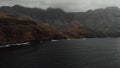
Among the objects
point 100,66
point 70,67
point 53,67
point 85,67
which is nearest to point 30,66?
point 53,67

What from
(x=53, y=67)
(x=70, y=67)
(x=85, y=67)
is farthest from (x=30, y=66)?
(x=85, y=67)

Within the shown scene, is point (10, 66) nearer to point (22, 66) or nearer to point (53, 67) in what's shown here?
point (22, 66)

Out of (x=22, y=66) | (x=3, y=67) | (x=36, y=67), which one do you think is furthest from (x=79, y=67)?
(x=3, y=67)

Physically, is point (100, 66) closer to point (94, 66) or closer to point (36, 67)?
point (94, 66)

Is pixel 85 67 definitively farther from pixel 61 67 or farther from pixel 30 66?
pixel 30 66

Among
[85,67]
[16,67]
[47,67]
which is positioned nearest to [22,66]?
[16,67]
